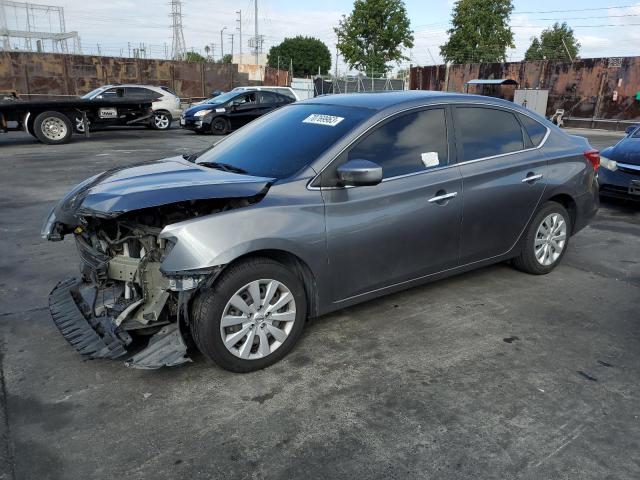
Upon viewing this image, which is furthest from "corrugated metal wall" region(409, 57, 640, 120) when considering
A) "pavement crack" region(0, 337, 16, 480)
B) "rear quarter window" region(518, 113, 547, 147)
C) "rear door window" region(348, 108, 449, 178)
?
"pavement crack" region(0, 337, 16, 480)

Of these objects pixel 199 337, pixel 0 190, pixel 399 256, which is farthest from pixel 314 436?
pixel 0 190

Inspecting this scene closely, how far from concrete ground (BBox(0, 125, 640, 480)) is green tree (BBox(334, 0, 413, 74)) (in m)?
41.0

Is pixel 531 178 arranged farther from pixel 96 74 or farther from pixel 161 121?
pixel 96 74

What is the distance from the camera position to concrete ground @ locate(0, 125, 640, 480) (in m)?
2.52

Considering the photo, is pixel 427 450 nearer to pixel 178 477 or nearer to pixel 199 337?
pixel 178 477

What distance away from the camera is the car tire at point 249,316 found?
3.05 m

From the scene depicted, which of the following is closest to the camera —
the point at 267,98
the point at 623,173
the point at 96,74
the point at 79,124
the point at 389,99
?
the point at 389,99

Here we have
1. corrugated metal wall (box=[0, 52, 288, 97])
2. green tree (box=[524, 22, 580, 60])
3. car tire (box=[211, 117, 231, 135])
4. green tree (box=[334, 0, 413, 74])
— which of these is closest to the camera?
car tire (box=[211, 117, 231, 135])

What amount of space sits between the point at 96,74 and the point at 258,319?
27.6 m

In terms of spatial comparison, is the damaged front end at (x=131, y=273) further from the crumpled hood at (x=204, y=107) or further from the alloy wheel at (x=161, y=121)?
the alloy wheel at (x=161, y=121)

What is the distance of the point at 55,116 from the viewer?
1432 centimetres

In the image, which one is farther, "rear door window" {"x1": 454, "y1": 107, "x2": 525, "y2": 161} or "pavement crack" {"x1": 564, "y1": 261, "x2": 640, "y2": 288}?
"pavement crack" {"x1": 564, "y1": 261, "x2": 640, "y2": 288}

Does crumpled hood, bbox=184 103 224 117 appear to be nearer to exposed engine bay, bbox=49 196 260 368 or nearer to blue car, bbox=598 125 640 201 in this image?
blue car, bbox=598 125 640 201

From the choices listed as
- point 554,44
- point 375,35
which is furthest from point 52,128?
point 554,44
